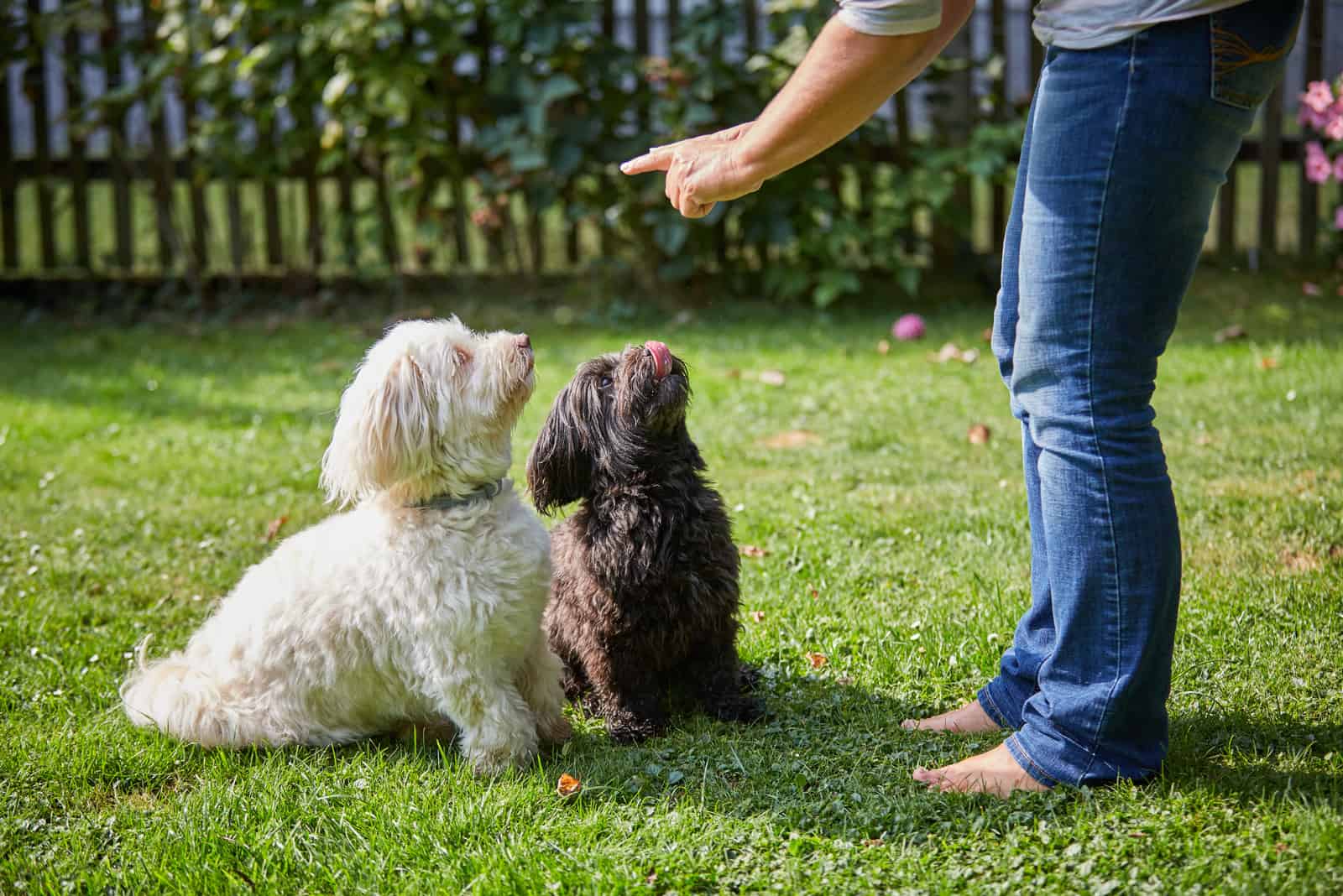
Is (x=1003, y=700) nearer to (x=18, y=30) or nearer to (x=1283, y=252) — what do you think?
(x=1283, y=252)

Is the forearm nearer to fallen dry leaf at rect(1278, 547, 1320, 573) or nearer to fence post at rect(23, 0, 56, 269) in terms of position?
fallen dry leaf at rect(1278, 547, 1320, 573)

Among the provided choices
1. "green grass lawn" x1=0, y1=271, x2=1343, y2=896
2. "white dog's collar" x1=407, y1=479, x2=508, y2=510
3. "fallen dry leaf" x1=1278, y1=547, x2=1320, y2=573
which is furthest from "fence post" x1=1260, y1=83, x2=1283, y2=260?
"white dog's collar" x1=407, y1=479, x2=508, y2=510

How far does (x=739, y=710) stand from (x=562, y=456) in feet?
2.62

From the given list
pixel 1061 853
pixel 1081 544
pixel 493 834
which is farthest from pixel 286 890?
pixel 1081 544

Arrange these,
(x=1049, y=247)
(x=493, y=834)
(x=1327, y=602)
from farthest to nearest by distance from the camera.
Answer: (x=1327, y=602), (x=493, y=834), (x=1049, y=247)

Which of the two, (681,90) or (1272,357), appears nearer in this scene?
(1272,357)

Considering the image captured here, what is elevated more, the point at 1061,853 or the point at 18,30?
the point at 18,30

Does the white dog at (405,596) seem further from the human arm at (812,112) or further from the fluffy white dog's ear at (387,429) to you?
the human arm at (812,112)

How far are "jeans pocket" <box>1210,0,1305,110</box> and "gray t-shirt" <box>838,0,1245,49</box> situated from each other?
0.04 m

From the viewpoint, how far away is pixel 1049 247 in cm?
213

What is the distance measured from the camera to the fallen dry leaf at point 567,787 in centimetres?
255

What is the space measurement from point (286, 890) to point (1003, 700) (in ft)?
5.45

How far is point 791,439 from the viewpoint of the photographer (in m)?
5.24

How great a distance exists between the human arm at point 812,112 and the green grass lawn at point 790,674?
1333 millimetres
